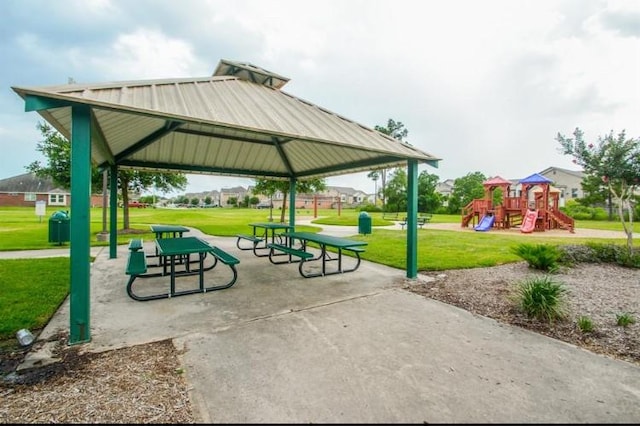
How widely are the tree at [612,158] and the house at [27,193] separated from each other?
6659 centimetres

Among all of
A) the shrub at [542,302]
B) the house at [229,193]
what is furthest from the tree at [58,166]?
the house at [229,193]

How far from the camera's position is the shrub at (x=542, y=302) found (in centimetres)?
382

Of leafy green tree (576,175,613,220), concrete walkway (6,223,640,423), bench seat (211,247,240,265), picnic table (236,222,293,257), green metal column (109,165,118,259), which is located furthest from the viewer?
leafy green tree (576,175,613,220)

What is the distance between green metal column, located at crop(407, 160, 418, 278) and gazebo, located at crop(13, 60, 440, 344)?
0.8 inches

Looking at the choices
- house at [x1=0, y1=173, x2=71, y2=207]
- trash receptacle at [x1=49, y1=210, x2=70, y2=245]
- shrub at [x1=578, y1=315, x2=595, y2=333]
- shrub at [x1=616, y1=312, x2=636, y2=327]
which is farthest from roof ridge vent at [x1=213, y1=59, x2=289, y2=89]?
house at [x1=0, y1=173, x2=71, y2=207]

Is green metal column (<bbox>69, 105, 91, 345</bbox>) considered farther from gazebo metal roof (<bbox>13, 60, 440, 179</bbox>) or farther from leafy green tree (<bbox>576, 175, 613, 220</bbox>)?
leafy green tree (<bbox>576, 175, 613, 220</bbox>)

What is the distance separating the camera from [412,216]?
19.2ft

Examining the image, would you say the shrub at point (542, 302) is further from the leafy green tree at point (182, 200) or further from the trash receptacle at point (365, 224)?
the leafy green tree at point (182, 200)

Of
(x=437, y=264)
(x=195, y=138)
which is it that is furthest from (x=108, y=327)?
(x=437, y=264)

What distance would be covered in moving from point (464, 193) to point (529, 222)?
22.5 meters

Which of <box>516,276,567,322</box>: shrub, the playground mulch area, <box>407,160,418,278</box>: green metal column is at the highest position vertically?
<box>407,160,418,278</box>: green metal column

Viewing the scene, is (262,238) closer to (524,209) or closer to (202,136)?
(202,136)

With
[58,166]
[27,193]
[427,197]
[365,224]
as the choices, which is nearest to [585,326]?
[365,224]

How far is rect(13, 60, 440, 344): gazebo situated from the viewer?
10.2 ft
